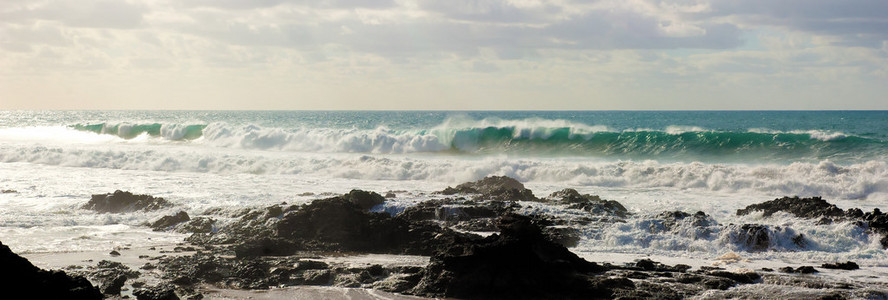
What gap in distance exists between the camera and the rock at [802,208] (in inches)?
574

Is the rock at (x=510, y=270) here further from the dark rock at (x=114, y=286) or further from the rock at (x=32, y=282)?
the rock at (x=32, y=282)

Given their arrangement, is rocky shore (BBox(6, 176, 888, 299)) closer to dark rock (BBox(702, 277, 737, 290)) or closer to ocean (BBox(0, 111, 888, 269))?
dark rock (BBox(702, 277, 737, 290))

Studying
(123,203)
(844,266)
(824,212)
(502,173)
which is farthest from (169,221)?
(824,212)

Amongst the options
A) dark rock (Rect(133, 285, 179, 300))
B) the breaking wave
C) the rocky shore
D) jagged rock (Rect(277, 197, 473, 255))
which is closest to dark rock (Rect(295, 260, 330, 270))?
the rocky shore

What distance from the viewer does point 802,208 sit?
15211 millimetres

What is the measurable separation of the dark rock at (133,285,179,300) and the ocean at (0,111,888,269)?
428 cm

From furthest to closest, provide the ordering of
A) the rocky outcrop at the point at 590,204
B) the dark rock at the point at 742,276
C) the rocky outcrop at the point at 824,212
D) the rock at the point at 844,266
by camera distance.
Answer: the rocky outcrop at the point at 590,204 < the rocky outcrop at the point at 824,212 < the rock at the point at 844,266 < the dark rock at the point at 742,276

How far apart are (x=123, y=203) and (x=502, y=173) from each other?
11768 millimetres

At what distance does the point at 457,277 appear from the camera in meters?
10.4

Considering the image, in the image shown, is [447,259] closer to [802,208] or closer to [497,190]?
[497,190]

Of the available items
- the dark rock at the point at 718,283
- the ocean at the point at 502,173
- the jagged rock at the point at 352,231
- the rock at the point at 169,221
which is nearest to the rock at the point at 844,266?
the ocean at the point at 502,173

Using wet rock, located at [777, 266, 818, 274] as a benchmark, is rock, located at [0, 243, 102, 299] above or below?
above

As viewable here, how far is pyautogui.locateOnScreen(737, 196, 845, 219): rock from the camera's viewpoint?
14591 mm

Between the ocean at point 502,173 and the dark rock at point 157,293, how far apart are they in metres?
4.28
